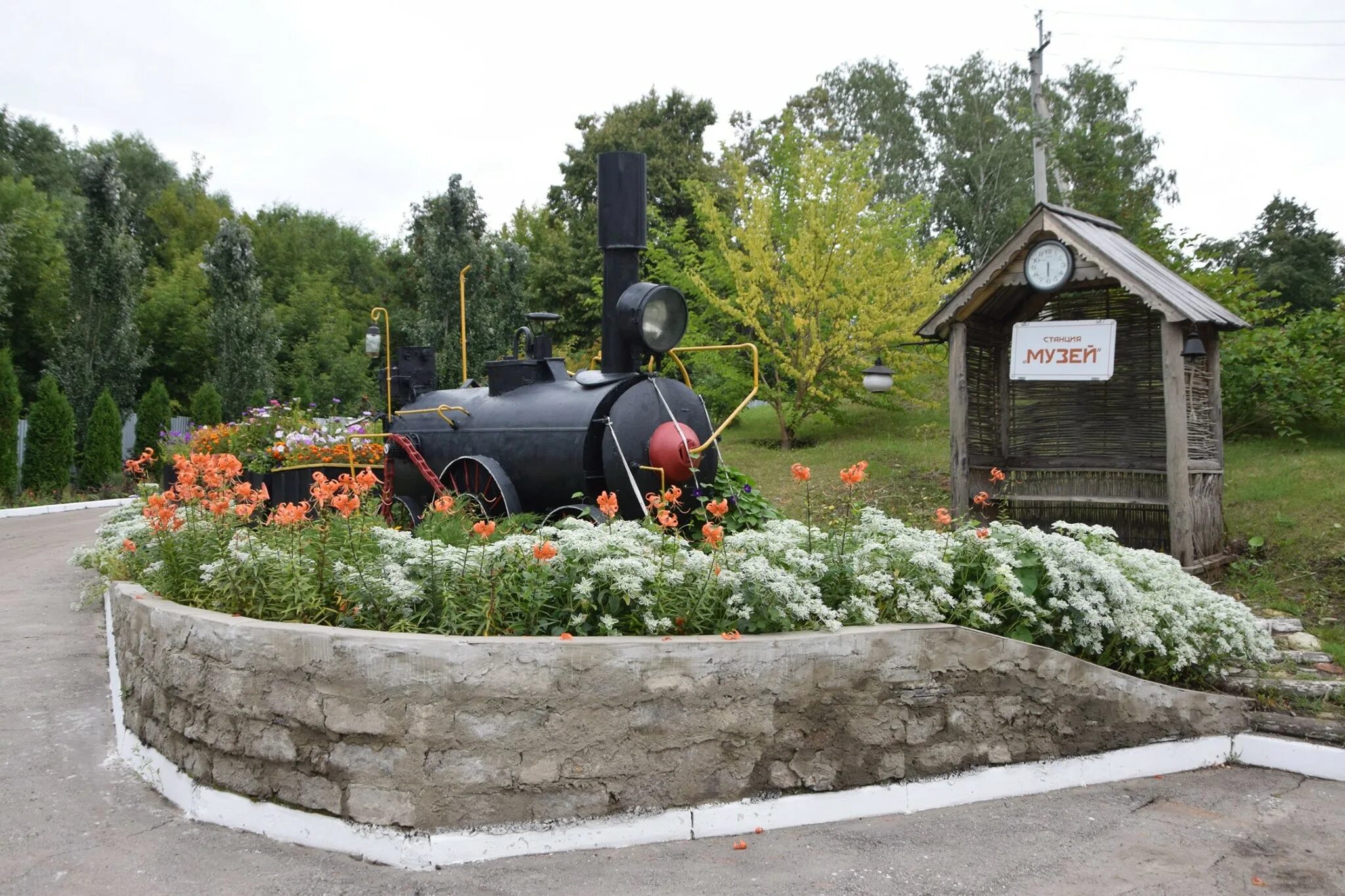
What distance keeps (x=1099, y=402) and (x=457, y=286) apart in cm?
1337

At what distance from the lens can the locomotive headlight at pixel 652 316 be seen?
22.4 ft

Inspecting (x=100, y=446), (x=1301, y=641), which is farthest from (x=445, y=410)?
(x=100, y=446)

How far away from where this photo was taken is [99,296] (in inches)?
794

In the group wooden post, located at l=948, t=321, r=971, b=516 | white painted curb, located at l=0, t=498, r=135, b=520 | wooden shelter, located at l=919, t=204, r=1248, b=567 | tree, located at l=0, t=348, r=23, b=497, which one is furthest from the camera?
tree, located at l=0, t=348, r=23, b=497

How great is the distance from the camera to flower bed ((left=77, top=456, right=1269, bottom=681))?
444 cm

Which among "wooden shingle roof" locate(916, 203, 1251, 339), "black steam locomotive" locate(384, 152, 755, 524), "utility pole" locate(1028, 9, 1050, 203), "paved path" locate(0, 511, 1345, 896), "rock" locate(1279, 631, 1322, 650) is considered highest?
"utility pole" locate(1028, 9, 1050, 203)

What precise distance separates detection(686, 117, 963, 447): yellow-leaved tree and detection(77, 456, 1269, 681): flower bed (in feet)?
32.7

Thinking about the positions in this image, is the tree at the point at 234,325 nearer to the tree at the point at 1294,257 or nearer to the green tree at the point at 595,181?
the green tree at the point at 595,181

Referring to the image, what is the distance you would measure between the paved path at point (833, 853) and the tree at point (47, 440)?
15703 mm

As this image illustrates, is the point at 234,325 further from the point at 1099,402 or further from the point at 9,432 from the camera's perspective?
the point at 1099,402

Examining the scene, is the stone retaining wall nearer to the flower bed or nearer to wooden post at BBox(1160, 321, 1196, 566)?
the flower bed

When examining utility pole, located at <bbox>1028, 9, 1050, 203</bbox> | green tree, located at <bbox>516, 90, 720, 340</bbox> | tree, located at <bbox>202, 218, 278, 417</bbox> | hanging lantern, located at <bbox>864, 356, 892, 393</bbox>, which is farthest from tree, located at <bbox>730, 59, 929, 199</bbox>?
hanging lantern, located at <bbox>864, 356, 892, 393</bbox>

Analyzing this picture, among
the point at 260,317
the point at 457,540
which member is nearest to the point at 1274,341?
the point at 457,540

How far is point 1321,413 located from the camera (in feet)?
36.8
